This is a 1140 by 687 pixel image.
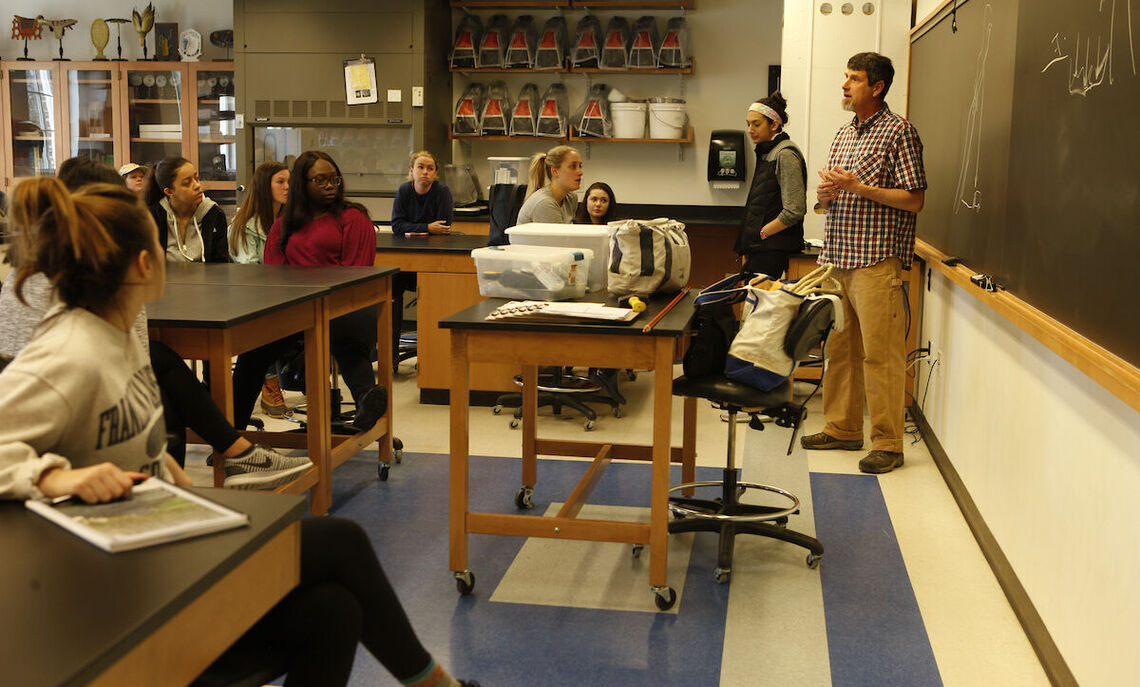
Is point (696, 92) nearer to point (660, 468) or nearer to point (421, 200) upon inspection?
point (421, 200)

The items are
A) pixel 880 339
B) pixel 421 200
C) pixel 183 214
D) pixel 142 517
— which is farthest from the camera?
pixel 421 200

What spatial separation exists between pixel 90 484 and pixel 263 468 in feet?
5.53

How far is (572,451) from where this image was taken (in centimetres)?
382

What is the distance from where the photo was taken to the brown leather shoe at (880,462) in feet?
13.8

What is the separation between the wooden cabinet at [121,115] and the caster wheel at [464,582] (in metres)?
5.84

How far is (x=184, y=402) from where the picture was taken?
2.89m

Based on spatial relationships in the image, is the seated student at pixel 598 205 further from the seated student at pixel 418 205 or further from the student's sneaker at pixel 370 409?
the student's sneaker at pixel 370 409

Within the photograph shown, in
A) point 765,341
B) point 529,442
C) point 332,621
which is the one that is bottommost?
point 529,442

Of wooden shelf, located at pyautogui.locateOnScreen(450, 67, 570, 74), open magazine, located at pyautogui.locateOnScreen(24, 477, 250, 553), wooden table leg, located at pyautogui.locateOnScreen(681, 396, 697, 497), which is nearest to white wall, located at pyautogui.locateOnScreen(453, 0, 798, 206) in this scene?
wooden shelf, located at pyautogui.locateOnScreen(450, 67, 570, 74)

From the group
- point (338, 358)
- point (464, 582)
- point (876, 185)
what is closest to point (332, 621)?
point (464, 582)

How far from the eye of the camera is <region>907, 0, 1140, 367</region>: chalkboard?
2109mm

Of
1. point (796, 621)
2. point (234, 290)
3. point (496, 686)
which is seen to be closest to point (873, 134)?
point (796, 621)

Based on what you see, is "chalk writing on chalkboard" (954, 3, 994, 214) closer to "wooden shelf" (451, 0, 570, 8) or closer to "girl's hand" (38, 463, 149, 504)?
"girl's hand" (38, 463, 149, 504)

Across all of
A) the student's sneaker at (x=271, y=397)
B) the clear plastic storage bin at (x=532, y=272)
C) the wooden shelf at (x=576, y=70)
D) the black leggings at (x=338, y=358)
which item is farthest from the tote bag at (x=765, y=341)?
the wooden shelf at (x=576, y=70)
